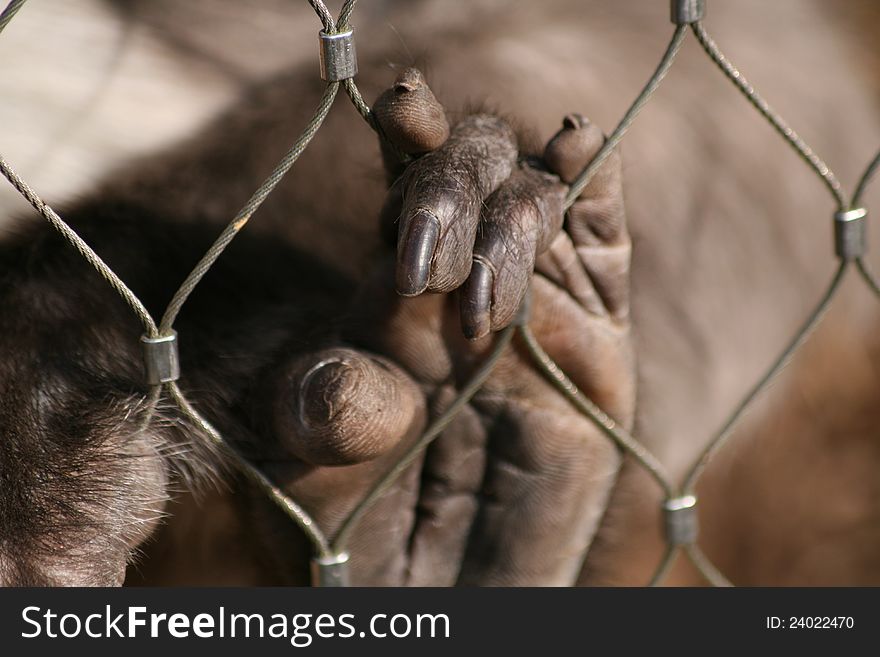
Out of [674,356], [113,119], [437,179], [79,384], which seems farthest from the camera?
[674,356]

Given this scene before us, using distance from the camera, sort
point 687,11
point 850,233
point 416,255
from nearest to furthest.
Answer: point 416,255
point 687,11
point 850,233

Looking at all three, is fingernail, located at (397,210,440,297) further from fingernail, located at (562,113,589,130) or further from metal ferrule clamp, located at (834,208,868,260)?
metal ferrule clamp, located at (834,208,868,260)

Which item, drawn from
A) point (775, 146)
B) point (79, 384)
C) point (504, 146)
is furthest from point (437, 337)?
point (775, 146)

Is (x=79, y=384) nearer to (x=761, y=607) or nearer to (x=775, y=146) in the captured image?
(x=761, y=607)

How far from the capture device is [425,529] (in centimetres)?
93

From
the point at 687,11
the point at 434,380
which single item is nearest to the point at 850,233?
the point at 687,11

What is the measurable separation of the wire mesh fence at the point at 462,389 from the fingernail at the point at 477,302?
0.10 meters

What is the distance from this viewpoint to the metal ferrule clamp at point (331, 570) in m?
0.82

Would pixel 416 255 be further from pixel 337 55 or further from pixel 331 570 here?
pixel 331 570

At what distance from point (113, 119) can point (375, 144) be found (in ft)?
0.81

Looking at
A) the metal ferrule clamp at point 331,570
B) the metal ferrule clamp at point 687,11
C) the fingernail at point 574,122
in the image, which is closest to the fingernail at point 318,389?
the metal ferrule clamp at point 331,570

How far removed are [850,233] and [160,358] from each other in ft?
1.87

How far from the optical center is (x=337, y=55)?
704 mm

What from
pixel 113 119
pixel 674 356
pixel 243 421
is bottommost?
pixel 243 421
